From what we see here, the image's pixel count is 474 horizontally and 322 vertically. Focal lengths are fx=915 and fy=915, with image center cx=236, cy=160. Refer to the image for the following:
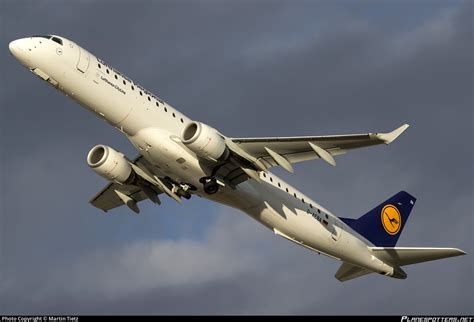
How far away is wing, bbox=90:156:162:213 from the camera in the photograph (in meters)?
51.7

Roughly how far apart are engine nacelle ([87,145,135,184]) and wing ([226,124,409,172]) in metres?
6.36

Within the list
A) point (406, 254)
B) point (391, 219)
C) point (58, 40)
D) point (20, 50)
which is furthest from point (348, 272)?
point (20, 50)

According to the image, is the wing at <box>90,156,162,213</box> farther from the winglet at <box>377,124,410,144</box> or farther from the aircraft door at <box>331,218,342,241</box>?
the winglet at <box>377,124,410,144</box>

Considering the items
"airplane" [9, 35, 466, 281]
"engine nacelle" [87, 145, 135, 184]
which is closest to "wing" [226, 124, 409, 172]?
"airplane" [9, 35, 466, 281]

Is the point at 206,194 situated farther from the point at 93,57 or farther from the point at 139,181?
the point at 93,57

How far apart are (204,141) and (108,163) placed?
6640 mm

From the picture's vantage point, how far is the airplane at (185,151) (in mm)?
41938

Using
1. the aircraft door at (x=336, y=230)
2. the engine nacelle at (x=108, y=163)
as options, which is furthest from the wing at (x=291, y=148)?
the aircraft door at (x=336, y=230)

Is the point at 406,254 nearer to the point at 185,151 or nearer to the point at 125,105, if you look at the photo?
the point at 185,151

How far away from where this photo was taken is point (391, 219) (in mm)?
55312

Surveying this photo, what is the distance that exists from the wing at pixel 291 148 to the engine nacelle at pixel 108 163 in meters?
6.36

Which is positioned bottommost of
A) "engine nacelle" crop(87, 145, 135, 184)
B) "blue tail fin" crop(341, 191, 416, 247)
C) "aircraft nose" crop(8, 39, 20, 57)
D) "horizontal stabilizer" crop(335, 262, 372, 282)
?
"horizontal stabilizer" crop(335, 262, 372, 282)

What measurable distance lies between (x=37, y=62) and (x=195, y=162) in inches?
339

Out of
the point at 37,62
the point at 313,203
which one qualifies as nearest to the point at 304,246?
the point at 313,203
